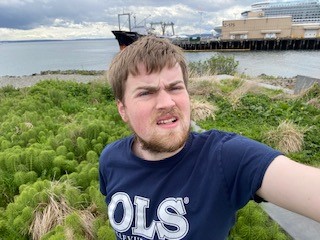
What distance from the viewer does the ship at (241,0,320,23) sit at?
118 meters

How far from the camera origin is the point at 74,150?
4957 mm

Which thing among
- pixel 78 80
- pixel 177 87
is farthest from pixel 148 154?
pixel 78 80

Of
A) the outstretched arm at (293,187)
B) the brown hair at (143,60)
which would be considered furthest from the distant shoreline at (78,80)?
the outstretched arm at (293,187)

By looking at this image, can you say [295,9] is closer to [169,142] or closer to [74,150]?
[74,150]

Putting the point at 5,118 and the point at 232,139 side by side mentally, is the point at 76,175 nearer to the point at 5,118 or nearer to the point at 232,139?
the point at 232,139

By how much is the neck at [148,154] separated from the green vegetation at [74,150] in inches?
53.6

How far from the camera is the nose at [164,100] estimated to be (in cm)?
143

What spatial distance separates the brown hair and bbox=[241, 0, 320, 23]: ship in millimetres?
128822

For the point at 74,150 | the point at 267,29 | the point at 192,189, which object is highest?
the point at 192,189

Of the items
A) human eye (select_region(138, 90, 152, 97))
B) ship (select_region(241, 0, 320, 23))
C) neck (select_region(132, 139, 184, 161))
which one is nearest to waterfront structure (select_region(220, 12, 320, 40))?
ship (select_region(241, 0, 320, 23))

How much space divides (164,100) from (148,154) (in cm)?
33

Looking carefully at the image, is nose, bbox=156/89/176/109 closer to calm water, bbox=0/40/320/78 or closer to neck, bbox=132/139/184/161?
neck, bbox=132/139/184/161

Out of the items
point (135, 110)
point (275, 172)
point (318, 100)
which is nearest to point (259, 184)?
point (275, 172)

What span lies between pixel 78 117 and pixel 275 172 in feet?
19.2
